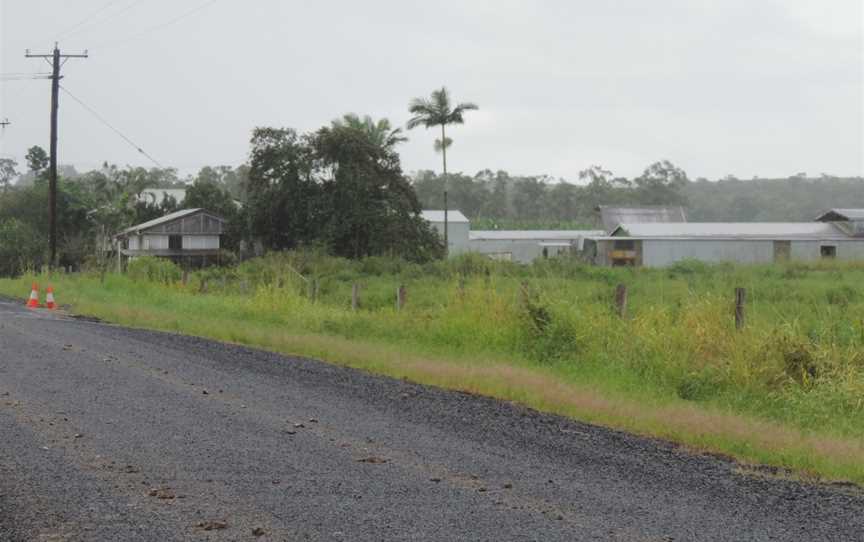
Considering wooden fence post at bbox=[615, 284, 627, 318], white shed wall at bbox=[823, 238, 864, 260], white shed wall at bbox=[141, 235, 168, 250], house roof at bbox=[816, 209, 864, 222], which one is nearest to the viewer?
wooden fence post at bbox=[615, 284, 627, 318]

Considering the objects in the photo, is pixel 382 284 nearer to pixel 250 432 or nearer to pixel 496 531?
pixel 250 432

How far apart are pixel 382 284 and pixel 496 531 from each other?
3171 centimetres

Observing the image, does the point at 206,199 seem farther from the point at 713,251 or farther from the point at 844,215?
the point at 844,215

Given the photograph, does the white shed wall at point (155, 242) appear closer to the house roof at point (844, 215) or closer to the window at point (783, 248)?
the window at point (783, 248)

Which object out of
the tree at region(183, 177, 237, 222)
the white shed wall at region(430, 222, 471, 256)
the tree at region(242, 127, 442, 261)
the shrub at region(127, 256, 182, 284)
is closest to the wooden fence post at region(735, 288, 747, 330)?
the shrub at region(127, 256, 182, 284)

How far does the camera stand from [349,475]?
25.3ft

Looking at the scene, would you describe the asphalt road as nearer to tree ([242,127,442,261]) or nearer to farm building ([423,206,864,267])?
tree ([242,127,442,261])

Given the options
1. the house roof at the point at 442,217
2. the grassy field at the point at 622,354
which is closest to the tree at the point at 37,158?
the house roof at the point at 442,217

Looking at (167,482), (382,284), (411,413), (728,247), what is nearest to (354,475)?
(167,482)

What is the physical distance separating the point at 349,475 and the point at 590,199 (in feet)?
394

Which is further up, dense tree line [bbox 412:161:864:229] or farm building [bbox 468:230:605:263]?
dense tree line [bbox 412:161:864:229]

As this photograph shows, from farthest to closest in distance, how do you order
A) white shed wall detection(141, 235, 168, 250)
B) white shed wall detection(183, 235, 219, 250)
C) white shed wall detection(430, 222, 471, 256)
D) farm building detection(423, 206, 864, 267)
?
→ white shed wall detection(430, 222, 471, 256), white shed wall detection(183, 235, 219, 250), white shed wall detection(141, 235, 168, 250), farm building detection(423, 206, 864, 267)

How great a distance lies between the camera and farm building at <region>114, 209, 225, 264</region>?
67.5 metres

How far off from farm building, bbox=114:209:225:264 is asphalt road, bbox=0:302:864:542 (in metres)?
56.8
